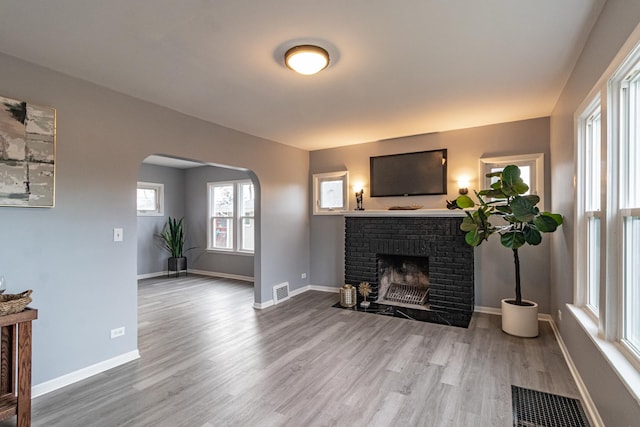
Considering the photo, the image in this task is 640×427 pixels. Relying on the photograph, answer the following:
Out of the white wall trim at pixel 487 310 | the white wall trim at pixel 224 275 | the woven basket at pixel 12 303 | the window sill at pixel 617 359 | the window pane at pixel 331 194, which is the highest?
the window pane at pixel 331 194

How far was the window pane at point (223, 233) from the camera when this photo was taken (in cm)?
709

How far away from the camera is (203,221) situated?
7422 millimetres

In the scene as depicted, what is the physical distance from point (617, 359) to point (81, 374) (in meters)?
3.84

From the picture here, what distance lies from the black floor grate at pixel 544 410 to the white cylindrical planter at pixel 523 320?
1.17 m

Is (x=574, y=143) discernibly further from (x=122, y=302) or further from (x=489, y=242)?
(x=122, y=302)

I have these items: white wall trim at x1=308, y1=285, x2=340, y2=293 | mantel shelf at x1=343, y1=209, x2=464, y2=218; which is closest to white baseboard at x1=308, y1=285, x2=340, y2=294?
A: white wall trim at x1=308, y1=285, x2=340, y2=293

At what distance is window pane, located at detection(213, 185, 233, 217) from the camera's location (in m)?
7.11

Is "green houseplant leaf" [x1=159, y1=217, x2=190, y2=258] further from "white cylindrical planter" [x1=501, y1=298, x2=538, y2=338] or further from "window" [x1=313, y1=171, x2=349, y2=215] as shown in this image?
"white cylindrical planter" [x1=501, y1=298, x2=538, y2=338]

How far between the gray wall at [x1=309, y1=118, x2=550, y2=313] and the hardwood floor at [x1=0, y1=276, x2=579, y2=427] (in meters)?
0.46

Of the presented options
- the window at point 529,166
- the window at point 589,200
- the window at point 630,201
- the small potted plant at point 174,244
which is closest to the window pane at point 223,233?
the small potted plant at point 174,244

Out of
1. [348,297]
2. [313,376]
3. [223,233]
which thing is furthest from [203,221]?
[313,376]

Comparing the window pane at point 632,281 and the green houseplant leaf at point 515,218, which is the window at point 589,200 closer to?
the green houseplant leaf at point 515,218

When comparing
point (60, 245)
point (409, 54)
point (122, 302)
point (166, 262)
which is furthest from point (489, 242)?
point (166, 262)

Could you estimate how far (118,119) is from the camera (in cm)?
294
